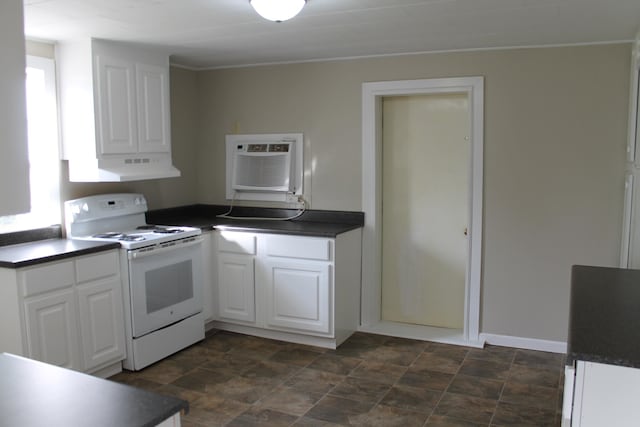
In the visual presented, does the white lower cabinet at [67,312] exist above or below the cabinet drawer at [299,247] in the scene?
below

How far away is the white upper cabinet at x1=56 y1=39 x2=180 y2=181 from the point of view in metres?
3.65

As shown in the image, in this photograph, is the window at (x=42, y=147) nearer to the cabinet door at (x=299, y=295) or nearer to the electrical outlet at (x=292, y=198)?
the cabinet door at (x=299, y=295)

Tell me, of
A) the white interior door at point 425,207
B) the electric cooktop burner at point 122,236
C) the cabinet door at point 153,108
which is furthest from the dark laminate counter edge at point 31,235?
the white interior door at point 425,207

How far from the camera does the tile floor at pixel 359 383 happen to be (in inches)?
121

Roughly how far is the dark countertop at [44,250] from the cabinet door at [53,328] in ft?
0.70

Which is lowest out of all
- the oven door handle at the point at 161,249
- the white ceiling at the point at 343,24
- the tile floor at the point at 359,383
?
the tile floor at the point at 359,383

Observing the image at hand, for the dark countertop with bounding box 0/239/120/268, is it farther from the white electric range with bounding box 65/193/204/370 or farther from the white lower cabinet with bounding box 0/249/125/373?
the white electric range with bounding box 65/193/204/370

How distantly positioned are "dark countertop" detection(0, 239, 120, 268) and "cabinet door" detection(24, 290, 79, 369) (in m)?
0.21

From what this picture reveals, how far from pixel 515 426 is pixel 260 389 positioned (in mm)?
1482

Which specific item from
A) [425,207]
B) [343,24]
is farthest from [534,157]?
[343,24]

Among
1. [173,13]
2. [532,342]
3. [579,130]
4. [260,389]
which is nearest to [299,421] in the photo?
[260,389]

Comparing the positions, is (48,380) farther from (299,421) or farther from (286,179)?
(286,179)

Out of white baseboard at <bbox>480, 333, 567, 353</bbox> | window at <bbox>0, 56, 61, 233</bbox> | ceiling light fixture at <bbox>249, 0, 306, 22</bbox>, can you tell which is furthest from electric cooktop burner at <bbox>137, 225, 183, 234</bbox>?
white baseboard at <bbox>480, 333, 567, 353</bbox>

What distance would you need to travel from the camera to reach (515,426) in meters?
2.96
